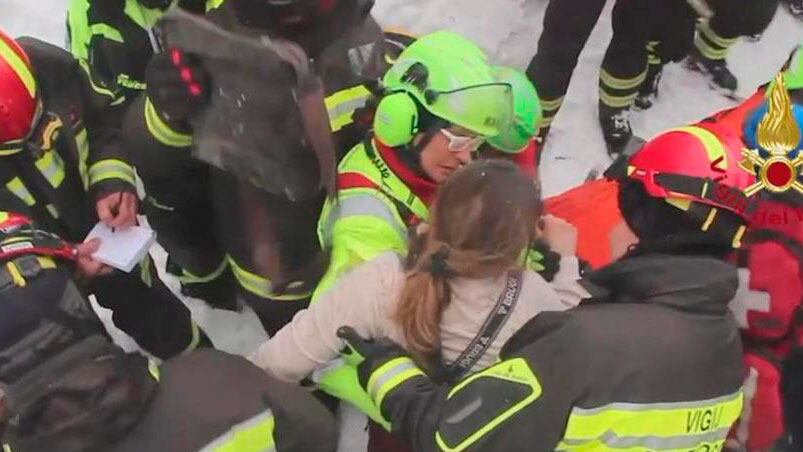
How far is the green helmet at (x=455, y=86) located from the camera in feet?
7.83

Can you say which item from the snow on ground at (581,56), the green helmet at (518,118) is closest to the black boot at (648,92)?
the snow on ground at (581,56)

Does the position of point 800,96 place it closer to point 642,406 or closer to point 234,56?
point 642,406

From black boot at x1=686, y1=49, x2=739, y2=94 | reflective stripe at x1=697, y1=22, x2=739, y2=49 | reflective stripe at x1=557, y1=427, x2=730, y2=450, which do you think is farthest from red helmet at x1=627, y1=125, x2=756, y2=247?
black boot at x1=686, y1=49, x2=739, y2=94

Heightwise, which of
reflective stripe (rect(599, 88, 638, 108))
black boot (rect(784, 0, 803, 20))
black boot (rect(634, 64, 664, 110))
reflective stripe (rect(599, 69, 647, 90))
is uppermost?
black boot (rect(784, 0, 803, 20))

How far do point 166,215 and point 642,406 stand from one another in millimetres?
1702

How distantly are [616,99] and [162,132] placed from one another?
2.07 metres

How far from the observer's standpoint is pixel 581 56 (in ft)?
14.8

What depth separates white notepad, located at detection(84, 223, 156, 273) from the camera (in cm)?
256

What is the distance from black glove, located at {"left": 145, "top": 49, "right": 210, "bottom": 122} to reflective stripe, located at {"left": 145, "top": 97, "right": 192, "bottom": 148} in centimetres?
7

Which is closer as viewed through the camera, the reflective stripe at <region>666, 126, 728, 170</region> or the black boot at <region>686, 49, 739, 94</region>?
the reflective stripe at <region>666, 126, 728, 170</region>

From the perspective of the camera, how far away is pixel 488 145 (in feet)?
Result: 8.30

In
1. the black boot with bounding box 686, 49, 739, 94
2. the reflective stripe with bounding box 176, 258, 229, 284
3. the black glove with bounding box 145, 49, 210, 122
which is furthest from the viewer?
the black boot with bounding box 686, 49, 739, 94

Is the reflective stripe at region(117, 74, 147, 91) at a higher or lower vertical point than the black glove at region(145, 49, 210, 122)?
lower

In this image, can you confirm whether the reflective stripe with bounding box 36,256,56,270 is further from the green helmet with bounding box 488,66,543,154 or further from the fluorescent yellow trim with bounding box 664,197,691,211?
the fluorescent yellow trim with bounding box 664,197,691,211
